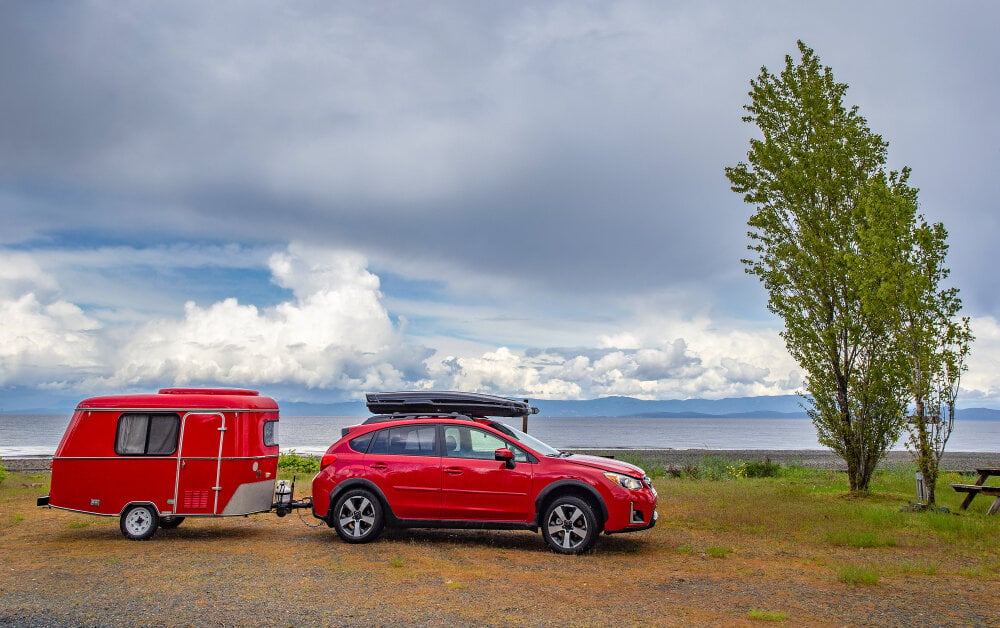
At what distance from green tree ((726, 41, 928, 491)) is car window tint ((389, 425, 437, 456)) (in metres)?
9.75

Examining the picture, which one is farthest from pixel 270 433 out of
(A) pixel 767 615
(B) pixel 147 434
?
(A) pixel 767 615

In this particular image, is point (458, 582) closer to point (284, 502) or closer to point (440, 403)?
point (440, 403)

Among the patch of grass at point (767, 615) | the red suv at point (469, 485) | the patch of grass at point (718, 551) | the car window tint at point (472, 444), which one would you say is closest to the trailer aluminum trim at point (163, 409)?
the red suv at point (469, 485)

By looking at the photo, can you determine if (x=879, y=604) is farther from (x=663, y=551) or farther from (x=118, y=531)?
(x=118, y=531)

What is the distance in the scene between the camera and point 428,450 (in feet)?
35.8

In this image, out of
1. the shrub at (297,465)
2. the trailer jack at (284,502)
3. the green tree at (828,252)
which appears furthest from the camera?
the shrub at (297,465)

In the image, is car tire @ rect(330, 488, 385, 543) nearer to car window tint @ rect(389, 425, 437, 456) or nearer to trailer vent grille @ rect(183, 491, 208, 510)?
car window tint @ rect(389, 425, 437, 456)

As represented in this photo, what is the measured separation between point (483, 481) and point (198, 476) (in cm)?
415

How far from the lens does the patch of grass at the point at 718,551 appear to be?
10297 millimetres

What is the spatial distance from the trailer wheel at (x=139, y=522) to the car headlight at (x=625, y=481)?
258 inches

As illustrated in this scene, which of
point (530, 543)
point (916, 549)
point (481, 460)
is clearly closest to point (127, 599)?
point (481, 460)

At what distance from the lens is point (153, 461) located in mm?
11219

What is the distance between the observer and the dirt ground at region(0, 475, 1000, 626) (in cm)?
701

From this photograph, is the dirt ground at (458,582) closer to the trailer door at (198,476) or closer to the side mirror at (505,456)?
the trailer door at (198,476)
